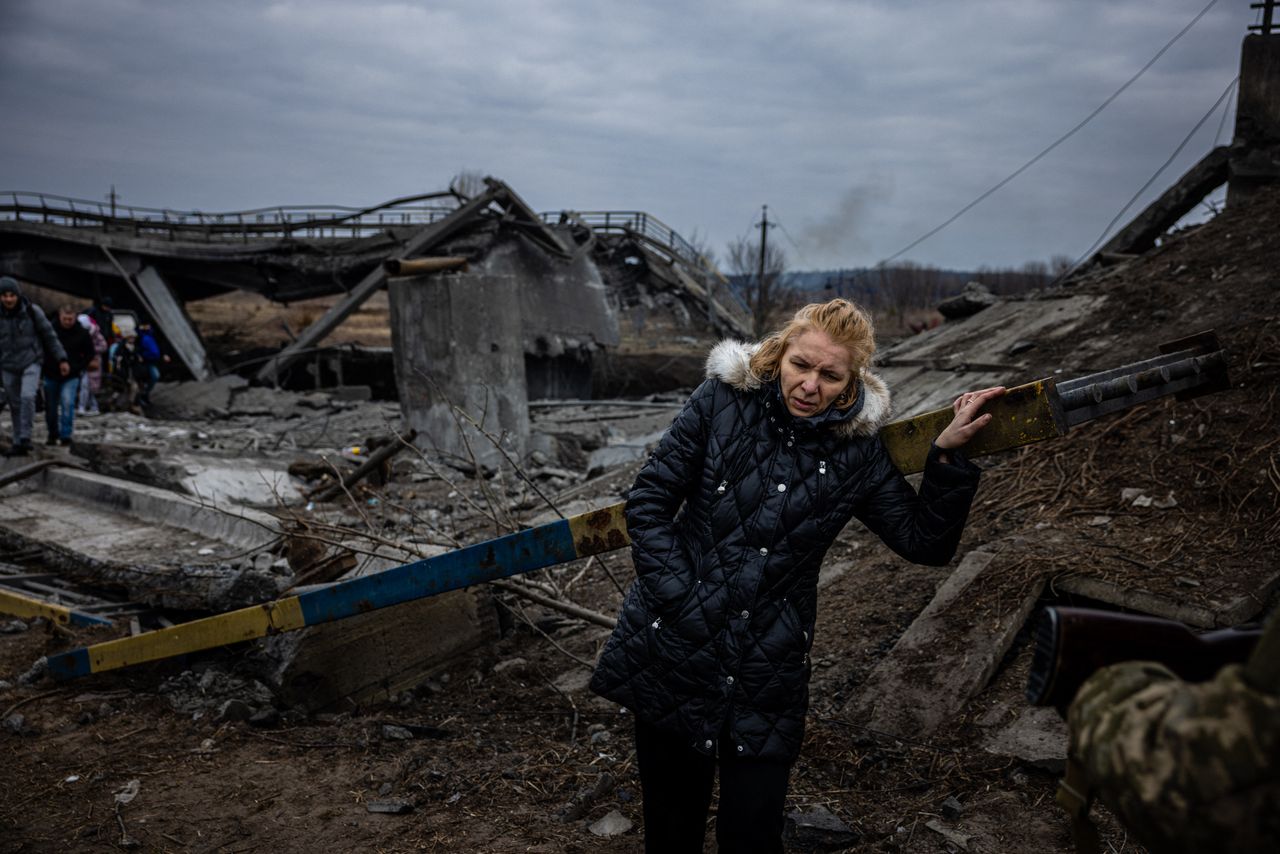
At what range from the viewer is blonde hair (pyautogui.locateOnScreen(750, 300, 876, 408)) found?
6.68ft

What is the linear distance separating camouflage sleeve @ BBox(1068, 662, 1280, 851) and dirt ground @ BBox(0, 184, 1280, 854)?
5.48 ft

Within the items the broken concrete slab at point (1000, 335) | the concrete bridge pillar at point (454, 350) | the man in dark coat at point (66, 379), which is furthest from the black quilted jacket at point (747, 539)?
the man in dark coat at point (66, 379)

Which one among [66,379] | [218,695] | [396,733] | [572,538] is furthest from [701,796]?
[66,379]

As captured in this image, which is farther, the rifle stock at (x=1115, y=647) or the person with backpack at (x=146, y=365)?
the person with backpack at (x=146, y=365)

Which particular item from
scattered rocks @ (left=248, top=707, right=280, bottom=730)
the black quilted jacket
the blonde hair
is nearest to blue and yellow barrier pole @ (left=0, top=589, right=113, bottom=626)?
scattered rocks @ (left=248, top=707, right=280, bottom=730)

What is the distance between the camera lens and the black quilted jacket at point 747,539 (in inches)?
77.7

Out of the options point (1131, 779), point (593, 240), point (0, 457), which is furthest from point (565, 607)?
point (593, 240)

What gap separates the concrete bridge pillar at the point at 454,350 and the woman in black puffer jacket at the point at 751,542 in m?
6.49

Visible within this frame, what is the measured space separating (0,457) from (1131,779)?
10024mm

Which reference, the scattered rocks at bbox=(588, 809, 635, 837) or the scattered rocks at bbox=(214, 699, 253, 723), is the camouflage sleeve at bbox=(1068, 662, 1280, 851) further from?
the scattered rocks at bbox=(214, 699, 253, 723)

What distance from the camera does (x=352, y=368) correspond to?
1889 centimetres

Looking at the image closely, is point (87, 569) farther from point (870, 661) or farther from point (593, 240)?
point (593, 240)

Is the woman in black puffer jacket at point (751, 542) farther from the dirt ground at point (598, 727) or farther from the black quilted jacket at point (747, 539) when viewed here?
the dirt ground at point (598, 727)

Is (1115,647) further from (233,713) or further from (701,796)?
(233,713)
